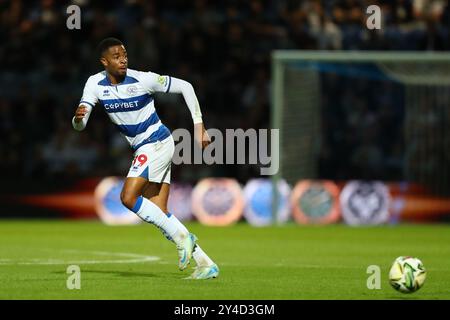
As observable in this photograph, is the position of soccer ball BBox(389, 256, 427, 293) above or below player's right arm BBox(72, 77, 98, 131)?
below

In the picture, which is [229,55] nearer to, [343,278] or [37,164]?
[37,164]

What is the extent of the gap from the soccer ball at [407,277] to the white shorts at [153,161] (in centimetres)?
272

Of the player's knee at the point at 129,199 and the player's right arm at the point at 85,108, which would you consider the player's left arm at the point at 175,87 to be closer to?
the player's right arm at the point at 85,108

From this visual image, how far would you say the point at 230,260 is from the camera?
1326 centimetres

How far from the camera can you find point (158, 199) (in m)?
11.0

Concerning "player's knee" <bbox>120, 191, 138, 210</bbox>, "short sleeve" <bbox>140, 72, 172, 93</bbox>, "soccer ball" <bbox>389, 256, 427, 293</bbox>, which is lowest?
"soccer ball" <bbox>389, 256, 427, 293</bbox>

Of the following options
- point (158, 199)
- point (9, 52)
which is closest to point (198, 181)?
point (9, 52)

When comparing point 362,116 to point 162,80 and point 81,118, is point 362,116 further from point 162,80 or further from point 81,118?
point 81,118

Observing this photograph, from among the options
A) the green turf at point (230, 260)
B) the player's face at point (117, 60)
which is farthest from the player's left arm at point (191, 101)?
the green turf at point (230, 260)

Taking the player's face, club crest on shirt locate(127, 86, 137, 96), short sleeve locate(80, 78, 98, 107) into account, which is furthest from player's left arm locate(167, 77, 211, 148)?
short sleeve locate(80, 78, 98, 107)

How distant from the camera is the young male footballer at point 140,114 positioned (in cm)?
1062

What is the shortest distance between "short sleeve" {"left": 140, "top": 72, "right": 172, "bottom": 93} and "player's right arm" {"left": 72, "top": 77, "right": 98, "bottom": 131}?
1.67 feet

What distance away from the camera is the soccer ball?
9102mm

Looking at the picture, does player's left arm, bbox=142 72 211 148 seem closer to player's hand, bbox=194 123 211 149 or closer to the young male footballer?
the young male footballer
